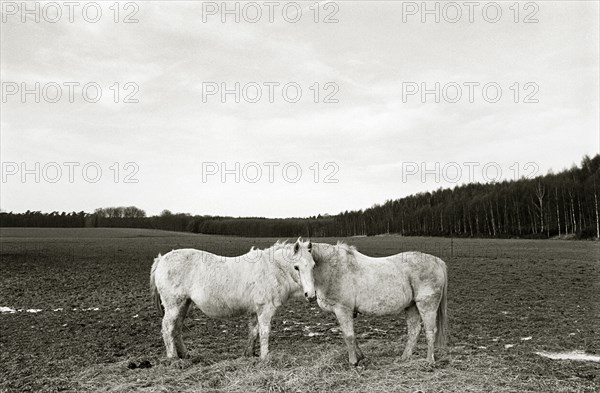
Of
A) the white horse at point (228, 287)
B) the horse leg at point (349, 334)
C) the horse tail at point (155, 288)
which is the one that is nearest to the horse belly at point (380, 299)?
the horse leg at point (349, 334)

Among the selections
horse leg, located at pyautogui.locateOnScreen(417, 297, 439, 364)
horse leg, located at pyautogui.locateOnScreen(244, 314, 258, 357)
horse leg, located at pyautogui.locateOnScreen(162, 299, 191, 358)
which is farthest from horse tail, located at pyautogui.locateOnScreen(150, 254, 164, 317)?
horse leg, located at pyautogui.locateOnScreen(417, 297, 439, 364)

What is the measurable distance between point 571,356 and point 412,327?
117 inches

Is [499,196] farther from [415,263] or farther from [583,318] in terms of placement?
[415,263]

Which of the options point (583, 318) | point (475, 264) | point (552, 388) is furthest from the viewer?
point (475, 264)

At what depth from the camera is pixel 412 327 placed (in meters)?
8.45

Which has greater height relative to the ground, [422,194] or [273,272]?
[422,194]

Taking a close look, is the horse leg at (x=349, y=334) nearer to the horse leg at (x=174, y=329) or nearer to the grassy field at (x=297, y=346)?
the grassy field at (x=297, y=346)

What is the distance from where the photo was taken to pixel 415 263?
27.8 ft

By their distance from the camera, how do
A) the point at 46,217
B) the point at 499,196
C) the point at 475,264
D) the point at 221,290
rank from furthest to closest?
the point at 46,217 < the point at 499,196 < the point at 475,264 < the point at 221,290

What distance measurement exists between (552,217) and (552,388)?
65748 mm

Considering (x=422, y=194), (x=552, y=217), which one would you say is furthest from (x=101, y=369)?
(x=422, y=194)

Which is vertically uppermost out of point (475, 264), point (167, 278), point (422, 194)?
point (422, 194)

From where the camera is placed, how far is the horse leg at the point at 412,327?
825cm

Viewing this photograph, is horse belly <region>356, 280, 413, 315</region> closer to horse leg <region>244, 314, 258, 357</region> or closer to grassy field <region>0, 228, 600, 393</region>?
grassy field <region>0, 228, 600, 393</region>
